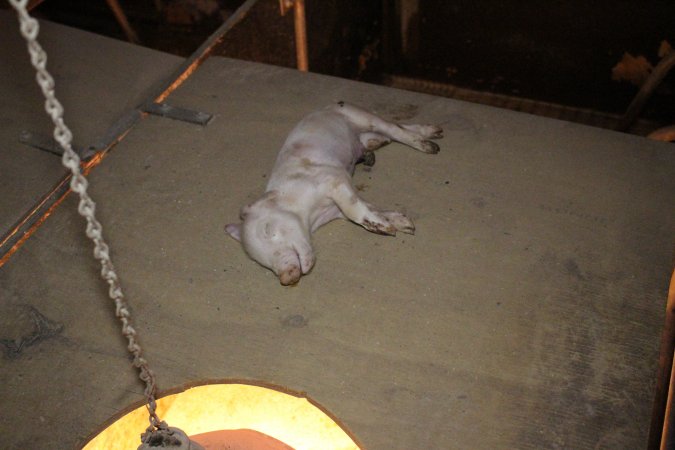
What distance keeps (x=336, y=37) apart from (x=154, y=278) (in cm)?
260

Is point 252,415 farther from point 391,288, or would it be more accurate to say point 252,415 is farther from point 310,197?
point 310,197

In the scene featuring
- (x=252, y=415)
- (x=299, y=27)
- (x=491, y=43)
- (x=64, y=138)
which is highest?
(x=64, y=138)

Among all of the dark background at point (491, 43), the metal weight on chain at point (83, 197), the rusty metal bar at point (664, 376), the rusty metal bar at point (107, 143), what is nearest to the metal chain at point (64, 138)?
the metal weight on chain at point (83, 197)

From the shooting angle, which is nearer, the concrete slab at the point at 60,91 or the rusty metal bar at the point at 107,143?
the rusty metal bar at the point at 107,143

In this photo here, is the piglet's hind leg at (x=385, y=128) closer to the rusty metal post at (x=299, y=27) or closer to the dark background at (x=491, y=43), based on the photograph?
the rusty metal post at (x=299, y=27)

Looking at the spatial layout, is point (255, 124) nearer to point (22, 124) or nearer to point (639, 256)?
Answer: point (22, 124)

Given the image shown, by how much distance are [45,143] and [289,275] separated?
173 centimetres


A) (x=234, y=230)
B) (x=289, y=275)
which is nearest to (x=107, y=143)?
(x=234, y=230)

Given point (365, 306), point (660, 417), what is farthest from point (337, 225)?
point (660, 417)

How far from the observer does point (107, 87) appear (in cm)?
346

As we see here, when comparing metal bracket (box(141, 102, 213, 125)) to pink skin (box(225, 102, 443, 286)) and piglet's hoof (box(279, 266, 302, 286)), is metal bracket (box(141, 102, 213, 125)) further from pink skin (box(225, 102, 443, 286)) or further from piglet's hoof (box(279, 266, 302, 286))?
piglet's hoof (box(279, 266, 302, 286))

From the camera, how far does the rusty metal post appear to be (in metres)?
3.71

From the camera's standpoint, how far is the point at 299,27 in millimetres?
3859

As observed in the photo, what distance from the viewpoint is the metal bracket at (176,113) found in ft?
10.2
